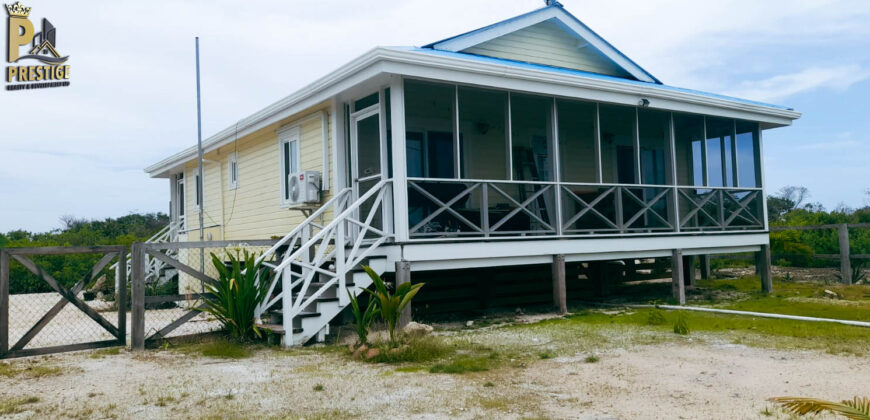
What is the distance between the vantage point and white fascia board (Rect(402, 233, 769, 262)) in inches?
328

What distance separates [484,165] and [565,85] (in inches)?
95.6

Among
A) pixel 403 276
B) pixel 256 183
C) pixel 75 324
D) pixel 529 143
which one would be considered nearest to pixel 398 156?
pixel 403 276

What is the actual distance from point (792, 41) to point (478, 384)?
15.7 meters

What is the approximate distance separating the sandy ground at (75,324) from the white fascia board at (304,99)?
341cm

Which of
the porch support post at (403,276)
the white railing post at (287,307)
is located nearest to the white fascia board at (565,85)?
the porch support post at (403,276)

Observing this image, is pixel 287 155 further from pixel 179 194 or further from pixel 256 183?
pixel 179 194

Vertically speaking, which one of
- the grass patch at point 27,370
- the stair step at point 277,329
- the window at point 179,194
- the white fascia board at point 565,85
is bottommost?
the grass patch at point 27,370

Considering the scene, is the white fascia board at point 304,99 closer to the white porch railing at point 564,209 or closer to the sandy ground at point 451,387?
→ the white porch railing at point 564,209

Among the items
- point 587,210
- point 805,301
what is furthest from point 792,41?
point 587,210

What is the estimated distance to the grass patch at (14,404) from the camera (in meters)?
4.74

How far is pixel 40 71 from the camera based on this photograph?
40.8 ft

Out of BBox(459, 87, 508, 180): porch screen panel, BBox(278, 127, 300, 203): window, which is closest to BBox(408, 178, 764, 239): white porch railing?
BBox(459, 87, 508, 180): porch screen panel

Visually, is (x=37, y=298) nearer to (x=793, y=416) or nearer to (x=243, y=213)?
(x=243, y=213)

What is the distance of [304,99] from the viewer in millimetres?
9773
